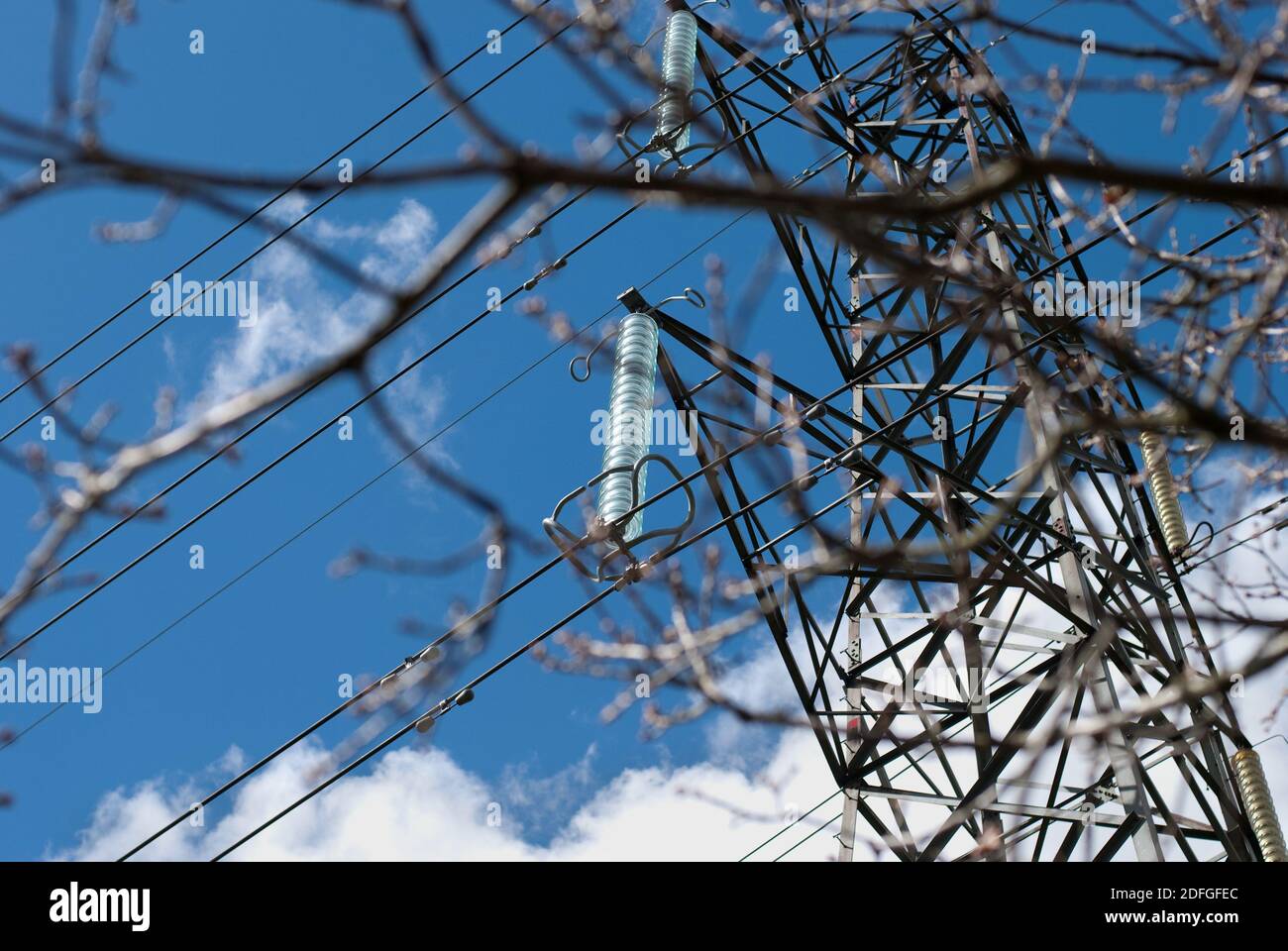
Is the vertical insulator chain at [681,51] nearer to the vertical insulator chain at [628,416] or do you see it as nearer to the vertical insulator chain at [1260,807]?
the vertical insulator chain at [628,416]

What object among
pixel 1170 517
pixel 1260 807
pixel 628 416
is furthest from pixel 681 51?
pixel 1260 807

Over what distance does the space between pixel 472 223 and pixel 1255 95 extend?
2.70m

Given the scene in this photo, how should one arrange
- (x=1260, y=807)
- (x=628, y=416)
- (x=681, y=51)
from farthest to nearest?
(x=681, y=51) → (x=628, y=416) → (x=1260, y=807)

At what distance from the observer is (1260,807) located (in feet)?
17.1

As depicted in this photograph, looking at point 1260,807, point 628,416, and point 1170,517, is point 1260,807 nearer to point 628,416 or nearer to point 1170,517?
point 1170,517

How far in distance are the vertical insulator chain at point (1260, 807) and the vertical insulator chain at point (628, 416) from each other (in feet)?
9.61

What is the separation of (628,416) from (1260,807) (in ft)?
11.0

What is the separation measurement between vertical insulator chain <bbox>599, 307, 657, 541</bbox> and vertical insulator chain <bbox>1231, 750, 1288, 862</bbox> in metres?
2.93

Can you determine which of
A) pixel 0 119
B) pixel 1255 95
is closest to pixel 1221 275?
pixel 1255 95

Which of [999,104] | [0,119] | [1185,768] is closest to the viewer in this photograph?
[0,119]

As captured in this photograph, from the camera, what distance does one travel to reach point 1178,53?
2799 mm

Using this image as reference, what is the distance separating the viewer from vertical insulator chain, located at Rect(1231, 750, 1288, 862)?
5223mm

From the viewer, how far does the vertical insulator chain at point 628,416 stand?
5.53 meters
